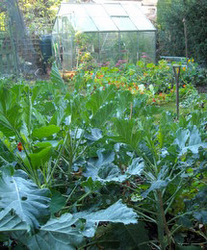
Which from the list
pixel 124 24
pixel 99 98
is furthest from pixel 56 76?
pixel 124 24

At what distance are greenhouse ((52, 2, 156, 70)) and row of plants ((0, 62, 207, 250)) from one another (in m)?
10.3

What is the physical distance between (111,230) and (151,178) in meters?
0.22

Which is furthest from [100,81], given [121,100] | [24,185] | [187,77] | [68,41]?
[24,185]

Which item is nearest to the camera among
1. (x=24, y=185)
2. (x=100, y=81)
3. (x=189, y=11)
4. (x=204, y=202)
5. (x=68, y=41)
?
(x=24, y=185)

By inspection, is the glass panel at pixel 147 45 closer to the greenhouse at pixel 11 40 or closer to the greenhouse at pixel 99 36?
the greenhouse at pixel 99 36

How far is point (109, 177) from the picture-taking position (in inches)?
34.4

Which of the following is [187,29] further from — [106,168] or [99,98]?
[106,168]

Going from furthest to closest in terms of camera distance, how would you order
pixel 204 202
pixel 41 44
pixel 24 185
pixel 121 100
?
pixel 41 44
pixel 121 100
pixel 204 202
pixel 24 185

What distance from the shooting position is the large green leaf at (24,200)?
24.6 inches

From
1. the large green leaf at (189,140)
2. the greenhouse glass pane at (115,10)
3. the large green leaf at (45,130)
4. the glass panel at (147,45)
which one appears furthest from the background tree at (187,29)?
the large green leaf at (45,130)

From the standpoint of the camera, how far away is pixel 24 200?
0.68 metres

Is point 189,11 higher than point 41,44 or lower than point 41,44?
higher

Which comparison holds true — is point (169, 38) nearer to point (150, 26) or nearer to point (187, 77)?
point (150, 26)

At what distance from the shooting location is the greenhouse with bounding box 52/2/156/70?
446 inches
